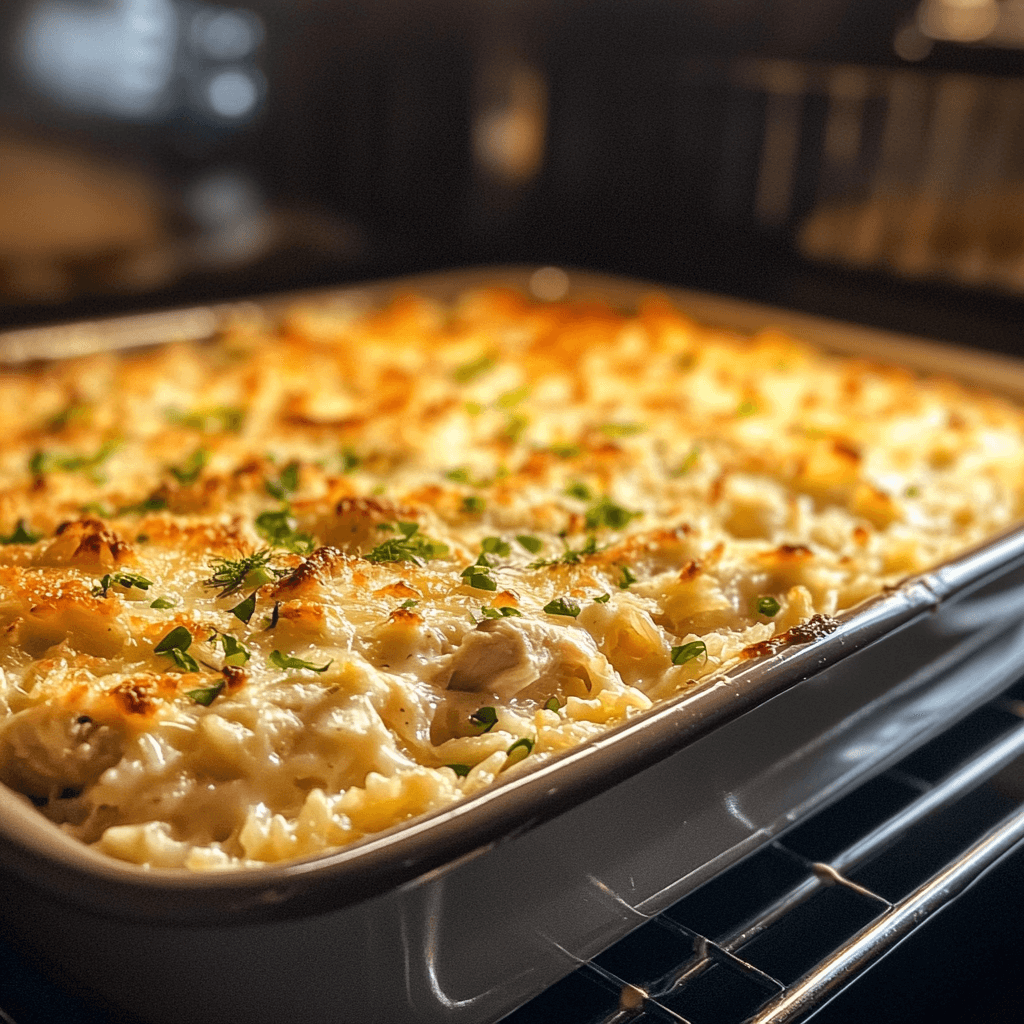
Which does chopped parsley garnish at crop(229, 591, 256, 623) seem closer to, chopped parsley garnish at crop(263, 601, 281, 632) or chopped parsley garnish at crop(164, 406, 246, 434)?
chopped parsley garnish at crop(263, 601, 281, 632)

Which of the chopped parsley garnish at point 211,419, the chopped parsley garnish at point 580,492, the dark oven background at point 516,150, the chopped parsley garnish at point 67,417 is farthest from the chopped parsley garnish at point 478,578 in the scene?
the dark oven background at point 516,150

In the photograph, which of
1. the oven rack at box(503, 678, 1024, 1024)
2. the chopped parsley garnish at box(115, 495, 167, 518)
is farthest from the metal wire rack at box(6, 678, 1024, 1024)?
the chopped parsley garnish at box(115, 495, 167, 518)

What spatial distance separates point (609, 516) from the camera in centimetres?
153

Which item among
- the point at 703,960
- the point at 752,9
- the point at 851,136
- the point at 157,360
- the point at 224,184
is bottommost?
the point at 703,960

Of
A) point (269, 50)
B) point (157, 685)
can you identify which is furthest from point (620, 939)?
point (269, 50)

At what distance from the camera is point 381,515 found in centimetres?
145

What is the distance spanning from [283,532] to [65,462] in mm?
417

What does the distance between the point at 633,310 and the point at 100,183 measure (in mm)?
1111

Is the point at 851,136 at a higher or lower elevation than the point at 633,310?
higher

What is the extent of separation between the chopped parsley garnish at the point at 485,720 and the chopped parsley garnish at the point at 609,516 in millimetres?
424

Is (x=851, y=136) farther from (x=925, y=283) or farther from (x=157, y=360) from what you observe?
(x=157, y=360)

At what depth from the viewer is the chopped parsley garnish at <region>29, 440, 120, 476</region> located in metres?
1.65

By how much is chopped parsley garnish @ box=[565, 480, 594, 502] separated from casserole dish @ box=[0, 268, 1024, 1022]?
455 millimetres

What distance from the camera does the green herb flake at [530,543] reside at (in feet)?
4.71
